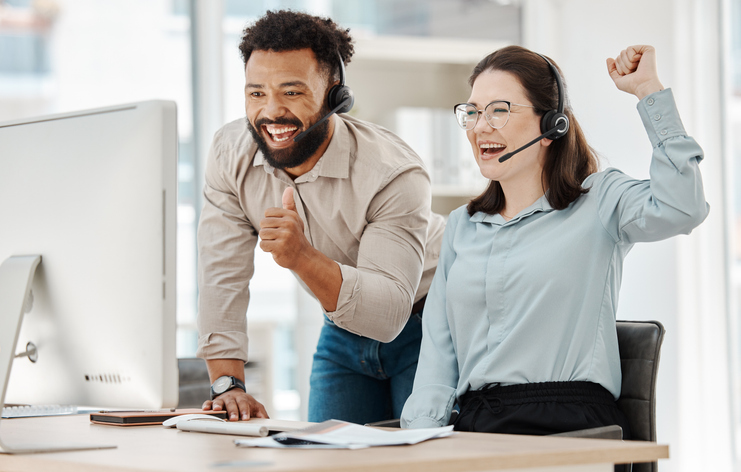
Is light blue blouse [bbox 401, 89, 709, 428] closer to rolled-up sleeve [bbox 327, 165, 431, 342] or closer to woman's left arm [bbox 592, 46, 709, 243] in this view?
woman's left arm [bbox 592, 46, 709, 243]

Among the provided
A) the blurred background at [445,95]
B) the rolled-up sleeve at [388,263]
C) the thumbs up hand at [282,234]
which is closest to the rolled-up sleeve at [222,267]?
the rolled-up sleeve at [388,263]

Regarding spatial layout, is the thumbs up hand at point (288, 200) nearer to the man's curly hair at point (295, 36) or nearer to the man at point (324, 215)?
the man at point (324, 215)

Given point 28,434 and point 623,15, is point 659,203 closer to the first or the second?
point 28,434

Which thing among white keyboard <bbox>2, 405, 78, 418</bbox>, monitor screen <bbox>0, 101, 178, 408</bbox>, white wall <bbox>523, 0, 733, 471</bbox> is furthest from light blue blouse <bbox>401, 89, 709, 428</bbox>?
white wall <bbox>523, 0, 733, 471</bbox>

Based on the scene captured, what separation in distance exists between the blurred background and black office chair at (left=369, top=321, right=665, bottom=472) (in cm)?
167

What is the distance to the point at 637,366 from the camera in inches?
56.1

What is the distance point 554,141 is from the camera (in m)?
1.60

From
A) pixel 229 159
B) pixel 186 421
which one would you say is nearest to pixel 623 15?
pixel 229 159

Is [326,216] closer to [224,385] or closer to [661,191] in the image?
[224,385]

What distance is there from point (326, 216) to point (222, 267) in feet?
0.93

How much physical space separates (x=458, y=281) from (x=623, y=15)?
2152 mm

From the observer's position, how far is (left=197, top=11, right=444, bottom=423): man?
168 centimetres

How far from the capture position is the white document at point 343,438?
0.97m

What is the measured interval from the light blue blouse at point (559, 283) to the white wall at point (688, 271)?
Result: 1.55 m
